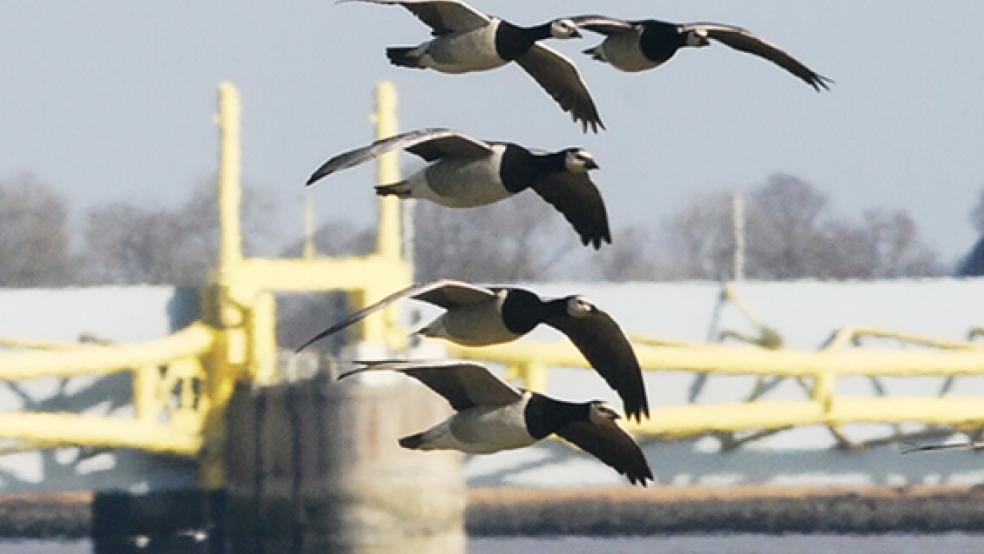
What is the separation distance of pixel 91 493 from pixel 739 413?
1182cm

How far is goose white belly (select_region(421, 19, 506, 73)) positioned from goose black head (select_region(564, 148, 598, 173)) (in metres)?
0.69

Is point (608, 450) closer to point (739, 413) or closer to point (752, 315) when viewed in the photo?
point (739, 413)

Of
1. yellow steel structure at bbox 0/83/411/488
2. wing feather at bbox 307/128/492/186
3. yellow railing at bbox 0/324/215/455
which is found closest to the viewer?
wing feather at bbox 307/128/492/186

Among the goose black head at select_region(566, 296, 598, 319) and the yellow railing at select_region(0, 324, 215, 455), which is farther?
the yellow railing at select_region(0, 324, 215, 455)

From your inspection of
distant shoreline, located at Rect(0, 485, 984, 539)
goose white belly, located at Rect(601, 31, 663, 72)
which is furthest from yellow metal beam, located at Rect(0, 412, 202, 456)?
goose white belly, located at Rect(601, 31, 663, 72)

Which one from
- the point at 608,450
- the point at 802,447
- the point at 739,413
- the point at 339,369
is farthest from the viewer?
the point at 802,447

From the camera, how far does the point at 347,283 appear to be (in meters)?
58.8

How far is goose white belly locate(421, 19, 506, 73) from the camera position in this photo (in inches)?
840

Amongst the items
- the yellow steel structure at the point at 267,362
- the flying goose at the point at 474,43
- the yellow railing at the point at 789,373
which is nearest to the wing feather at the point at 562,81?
the flying goose at the point at 474,43

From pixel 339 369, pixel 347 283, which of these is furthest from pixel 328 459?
pixel 347 283

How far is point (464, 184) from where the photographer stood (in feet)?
70.7

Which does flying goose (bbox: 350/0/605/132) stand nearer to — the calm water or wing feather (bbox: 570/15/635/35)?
wing feather (bbox: 570/15/635/35)

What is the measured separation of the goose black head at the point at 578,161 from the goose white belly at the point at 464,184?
414 mm

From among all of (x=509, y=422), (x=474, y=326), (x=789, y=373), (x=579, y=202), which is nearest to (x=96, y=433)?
(x=789, y=373)
